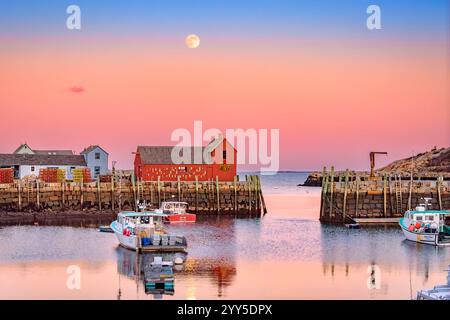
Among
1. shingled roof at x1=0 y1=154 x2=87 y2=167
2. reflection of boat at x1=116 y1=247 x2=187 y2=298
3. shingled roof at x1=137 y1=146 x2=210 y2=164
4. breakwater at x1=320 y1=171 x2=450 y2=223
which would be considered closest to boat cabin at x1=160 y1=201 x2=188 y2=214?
breakwater at x1=320 y1=171 x2=450 y2=223

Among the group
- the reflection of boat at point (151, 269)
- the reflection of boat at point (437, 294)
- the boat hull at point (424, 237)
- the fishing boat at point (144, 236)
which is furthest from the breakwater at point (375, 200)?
the reflection of boat at point (437, 294)

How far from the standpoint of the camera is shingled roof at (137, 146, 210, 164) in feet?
263

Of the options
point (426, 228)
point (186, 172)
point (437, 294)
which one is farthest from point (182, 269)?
point (186, 172)

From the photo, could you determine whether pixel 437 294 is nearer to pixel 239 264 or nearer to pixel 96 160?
pixel 239 264

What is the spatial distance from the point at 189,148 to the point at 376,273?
46022mm

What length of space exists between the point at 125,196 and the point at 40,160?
21.5 meters

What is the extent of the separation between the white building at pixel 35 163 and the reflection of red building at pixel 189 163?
10509mm

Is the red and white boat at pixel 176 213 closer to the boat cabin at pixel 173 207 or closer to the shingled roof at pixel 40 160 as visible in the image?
the boat cabin at pixel 173 207

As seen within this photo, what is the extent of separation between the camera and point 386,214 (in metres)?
64.2

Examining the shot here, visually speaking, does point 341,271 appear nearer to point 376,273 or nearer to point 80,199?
point 376,273

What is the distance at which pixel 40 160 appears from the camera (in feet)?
287

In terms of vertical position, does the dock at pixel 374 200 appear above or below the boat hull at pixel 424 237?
above

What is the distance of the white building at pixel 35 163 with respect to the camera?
86.9m

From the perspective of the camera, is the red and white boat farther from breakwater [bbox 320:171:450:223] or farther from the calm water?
breakwater [bbox 320:171:450:223]
